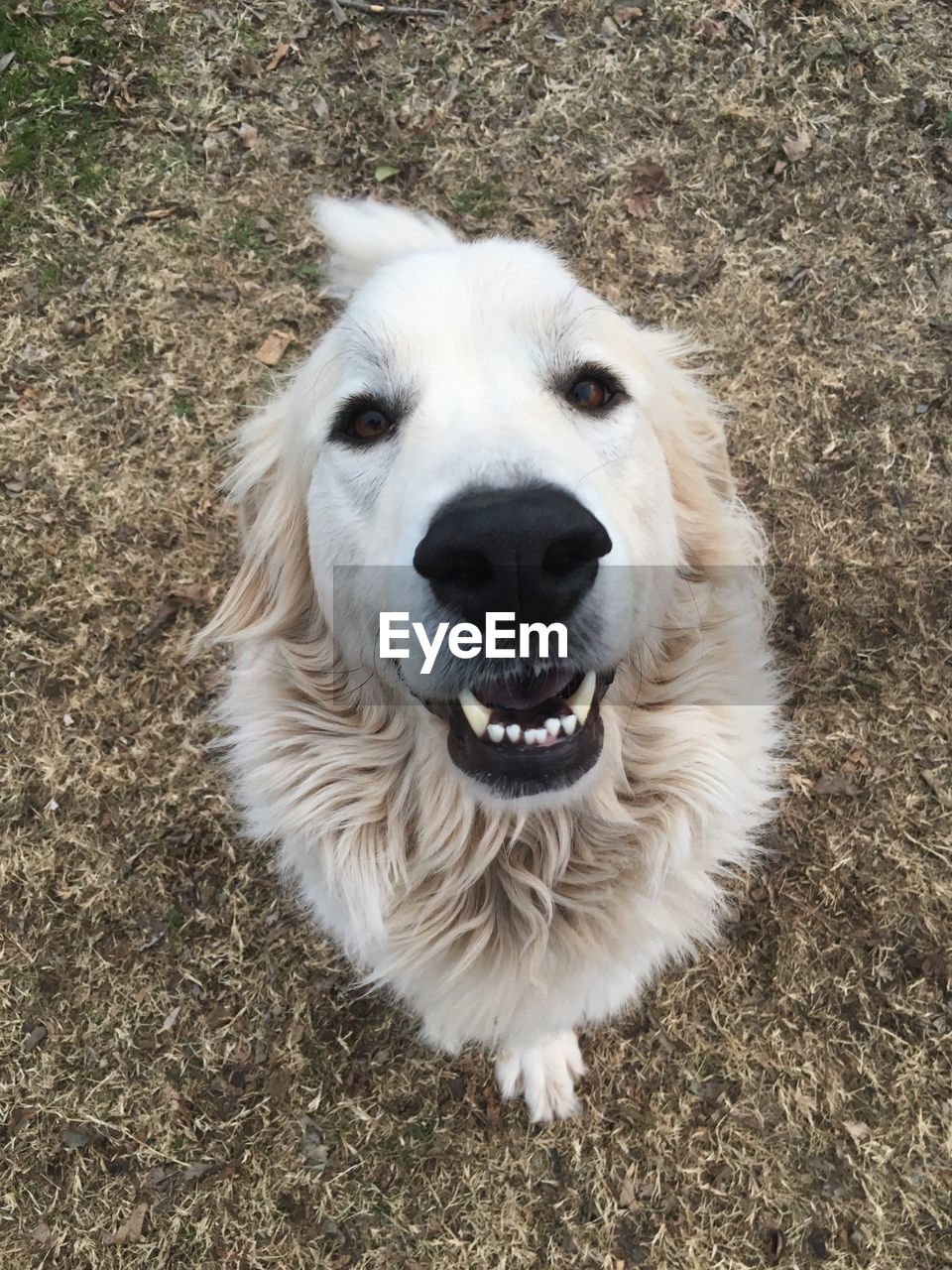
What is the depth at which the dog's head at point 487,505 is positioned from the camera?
5.60 feet

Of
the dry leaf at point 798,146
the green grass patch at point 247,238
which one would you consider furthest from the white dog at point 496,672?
the dry leaf at point 798,146

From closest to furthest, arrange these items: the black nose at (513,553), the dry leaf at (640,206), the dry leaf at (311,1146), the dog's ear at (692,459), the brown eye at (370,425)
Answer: the black nose at (513,553) < the brown eye at (370,425) < the dog's ear at (692,459) < the dry leaf at (311,1146) < the dry leaf at (640,206)

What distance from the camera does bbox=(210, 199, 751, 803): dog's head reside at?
1.71 meters

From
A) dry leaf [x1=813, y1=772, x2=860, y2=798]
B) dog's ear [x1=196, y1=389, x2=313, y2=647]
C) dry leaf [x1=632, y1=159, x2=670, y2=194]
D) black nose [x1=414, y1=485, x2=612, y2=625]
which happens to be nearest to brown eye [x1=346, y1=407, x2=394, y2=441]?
dog's ear [x1=196, y1=389, x2=313, y2=647]

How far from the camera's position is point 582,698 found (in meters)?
1.99

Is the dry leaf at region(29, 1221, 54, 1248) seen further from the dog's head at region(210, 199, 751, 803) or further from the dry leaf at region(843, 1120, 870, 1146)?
the dry leaf at region(843, 1120, 870, 1146)

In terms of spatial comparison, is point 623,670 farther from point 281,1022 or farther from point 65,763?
point 65,763

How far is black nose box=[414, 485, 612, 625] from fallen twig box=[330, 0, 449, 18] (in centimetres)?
389

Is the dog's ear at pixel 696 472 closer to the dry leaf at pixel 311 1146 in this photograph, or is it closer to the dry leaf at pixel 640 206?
the dry leaf at pixel 640 206

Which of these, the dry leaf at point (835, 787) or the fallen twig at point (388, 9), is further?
the fallen twig at point (388, 9)

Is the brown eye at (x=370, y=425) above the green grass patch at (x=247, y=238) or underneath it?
underneath

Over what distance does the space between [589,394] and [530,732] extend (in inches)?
37.3

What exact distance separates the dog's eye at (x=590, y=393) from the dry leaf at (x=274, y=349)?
2.35 metres

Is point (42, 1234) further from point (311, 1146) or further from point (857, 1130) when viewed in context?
point (857, 1130)
